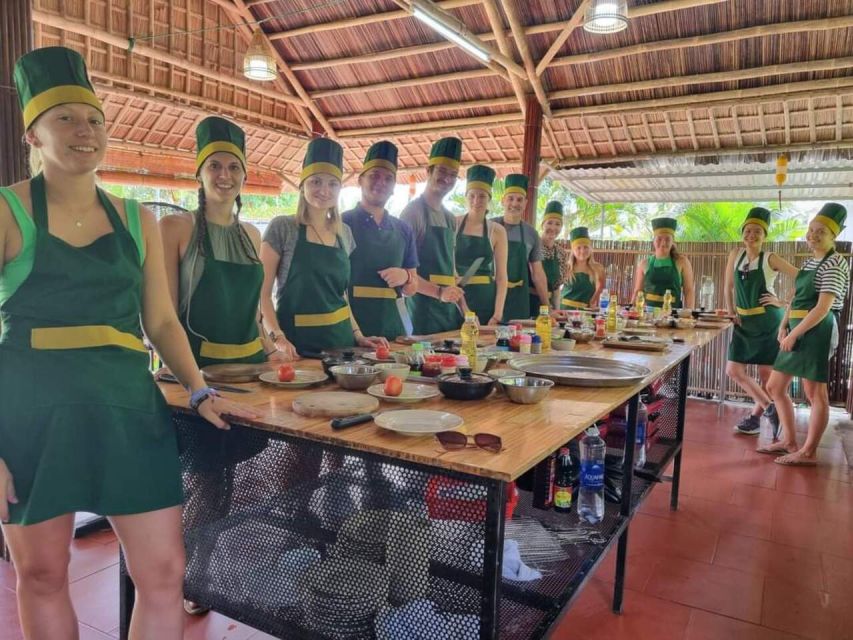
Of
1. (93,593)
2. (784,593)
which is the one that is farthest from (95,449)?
(784,593)

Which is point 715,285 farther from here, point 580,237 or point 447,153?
point 447,153

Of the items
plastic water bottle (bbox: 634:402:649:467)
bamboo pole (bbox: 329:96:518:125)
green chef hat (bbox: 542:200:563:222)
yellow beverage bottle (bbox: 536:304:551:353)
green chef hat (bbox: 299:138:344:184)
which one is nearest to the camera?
green chef hat (bbox: 299:138:344:184)

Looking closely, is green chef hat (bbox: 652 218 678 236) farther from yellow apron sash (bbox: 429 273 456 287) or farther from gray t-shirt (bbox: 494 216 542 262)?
→ yellow apron sash (bbox: 429 273 456 287)

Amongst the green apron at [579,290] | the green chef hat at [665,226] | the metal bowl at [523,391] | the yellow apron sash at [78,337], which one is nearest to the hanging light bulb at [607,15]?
the green chef hat at [665,226]

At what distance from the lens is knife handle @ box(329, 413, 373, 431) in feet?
4.51

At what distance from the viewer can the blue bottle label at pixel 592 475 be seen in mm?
2277

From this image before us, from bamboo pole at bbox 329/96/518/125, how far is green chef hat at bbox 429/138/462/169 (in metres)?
4.83

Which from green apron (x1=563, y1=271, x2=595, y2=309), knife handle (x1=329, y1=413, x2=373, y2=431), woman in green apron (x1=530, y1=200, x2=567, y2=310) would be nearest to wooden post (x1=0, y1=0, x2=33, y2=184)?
knife handle (x1=329, y1=413, x2=373, y2=431)

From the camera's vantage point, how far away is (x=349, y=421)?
1.40 meters

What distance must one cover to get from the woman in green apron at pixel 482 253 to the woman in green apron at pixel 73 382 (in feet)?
9.14

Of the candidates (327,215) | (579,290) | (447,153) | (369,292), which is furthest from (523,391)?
(579,290)

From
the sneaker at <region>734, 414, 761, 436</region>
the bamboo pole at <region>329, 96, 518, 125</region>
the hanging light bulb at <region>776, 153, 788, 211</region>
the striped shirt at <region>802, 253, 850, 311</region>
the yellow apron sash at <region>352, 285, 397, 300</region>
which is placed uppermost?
the bamboo pole at <region>329, 96, 518, 125</region>

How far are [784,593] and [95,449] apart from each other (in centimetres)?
280

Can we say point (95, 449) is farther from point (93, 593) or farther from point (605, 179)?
point (605, 179)
